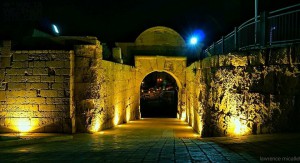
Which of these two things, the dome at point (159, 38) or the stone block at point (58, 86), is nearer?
the stone block at point (58, 86)

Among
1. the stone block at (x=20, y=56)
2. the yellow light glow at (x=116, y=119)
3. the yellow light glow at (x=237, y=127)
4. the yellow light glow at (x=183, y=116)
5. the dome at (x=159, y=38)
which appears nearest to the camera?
the yellow light glow at (x=237, y=127)

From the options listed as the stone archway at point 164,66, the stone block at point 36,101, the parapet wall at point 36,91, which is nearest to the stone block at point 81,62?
the parapet wall at point 36,91

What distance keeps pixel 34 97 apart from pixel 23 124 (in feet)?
3.39

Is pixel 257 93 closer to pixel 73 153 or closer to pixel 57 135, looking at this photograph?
pixel 73 153

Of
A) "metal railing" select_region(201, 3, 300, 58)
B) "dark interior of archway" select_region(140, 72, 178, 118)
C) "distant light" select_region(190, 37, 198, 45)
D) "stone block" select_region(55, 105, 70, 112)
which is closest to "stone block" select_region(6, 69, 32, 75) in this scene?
"stone block" select_region(55, 105, 70, 112)

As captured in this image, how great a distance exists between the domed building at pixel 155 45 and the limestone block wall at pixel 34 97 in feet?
38.0

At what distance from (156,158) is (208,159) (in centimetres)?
90

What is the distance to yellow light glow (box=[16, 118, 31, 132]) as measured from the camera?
10961 mm

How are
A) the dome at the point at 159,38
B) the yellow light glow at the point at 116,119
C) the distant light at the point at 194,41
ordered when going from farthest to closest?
the dome at the point at 159,38 → the distant light at the point at 194,41 → the yellow light glow at the point at 116,119

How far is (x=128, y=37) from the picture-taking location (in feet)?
76.8

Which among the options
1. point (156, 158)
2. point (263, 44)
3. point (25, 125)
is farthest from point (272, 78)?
point (25, 125)

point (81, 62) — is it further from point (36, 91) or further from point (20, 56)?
point (20, 56)

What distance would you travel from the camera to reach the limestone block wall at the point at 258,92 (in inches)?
283

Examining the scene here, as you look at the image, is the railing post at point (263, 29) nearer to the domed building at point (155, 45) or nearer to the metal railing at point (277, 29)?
the metal railing at point (277, 29)
